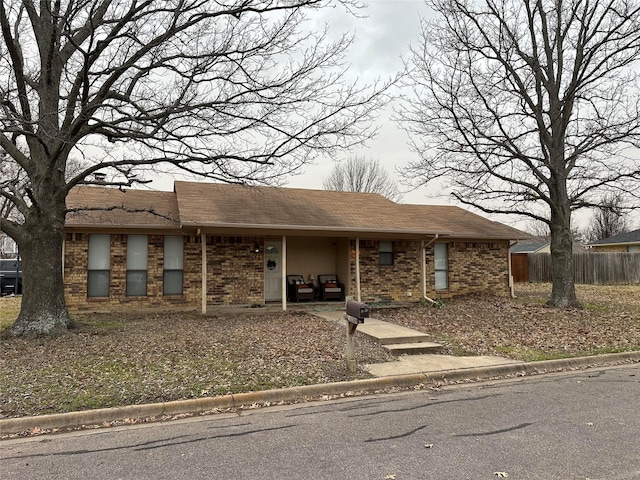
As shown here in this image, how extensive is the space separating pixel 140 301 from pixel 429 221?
9874 millimetres

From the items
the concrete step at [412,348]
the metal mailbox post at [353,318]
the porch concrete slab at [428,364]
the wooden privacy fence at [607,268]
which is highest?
the wooden privacy fence at [607,268]

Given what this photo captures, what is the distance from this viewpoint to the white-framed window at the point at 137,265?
12.4 meters

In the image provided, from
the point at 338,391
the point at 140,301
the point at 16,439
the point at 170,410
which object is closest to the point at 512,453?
the point at 338,391

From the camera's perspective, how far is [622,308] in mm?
13297

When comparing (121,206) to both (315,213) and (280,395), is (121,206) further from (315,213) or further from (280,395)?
(280,395)

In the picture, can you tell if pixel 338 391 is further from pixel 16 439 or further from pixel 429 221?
pixel 429 221

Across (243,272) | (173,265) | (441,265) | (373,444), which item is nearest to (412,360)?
(373,444)

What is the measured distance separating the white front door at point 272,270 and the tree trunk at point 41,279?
6.35 m

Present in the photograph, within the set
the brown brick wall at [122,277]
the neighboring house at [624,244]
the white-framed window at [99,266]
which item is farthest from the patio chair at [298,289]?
the neighboring house at [624,244]

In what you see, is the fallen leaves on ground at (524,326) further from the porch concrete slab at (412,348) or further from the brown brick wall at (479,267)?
the brown brick wall at (479,267)

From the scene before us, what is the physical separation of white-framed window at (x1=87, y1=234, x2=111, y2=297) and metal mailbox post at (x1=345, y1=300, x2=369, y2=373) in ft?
28.1

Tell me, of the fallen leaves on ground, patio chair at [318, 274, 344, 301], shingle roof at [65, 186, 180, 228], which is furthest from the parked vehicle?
the fallen leaves on ground

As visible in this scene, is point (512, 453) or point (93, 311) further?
point (93, 311)

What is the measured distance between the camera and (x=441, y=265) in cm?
1584
